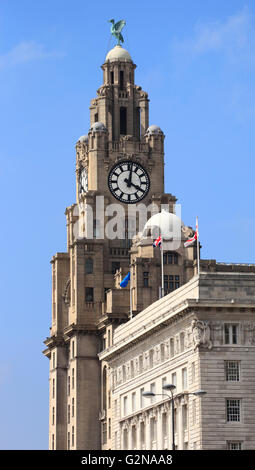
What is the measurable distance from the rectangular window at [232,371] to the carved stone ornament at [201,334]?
2.36 m

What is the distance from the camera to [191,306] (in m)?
128

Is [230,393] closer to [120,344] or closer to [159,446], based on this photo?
[159,446]

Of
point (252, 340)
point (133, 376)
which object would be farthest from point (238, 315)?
point (133, 376)

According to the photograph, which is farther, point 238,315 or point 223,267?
point 223,267

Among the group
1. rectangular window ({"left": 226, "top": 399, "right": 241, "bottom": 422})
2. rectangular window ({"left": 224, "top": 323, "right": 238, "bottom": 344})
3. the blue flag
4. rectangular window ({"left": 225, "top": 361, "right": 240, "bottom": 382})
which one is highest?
the blue flag

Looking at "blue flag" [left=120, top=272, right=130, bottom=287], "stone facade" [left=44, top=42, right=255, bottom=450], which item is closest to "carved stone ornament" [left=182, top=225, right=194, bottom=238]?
"stone facade" [left=44, top=42, right=255, bottom=450]

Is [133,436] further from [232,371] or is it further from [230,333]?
[230,333]

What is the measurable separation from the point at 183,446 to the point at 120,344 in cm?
2953

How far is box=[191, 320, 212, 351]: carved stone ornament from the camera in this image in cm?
12744

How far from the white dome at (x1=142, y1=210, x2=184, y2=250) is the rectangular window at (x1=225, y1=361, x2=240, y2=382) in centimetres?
6484

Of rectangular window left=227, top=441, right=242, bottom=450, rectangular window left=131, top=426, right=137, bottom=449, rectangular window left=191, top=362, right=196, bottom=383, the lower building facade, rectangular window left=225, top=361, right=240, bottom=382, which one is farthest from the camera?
rectangular window left=131, top=426, right=137, bottom=449

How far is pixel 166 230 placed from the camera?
192 m

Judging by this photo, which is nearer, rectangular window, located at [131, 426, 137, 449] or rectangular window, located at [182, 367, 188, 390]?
rectangular window, located at [182, 367, 188, 390]

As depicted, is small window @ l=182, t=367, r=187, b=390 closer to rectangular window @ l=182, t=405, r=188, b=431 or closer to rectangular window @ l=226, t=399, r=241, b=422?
rectangular window @ l=182, t=405, r=188, b=431
